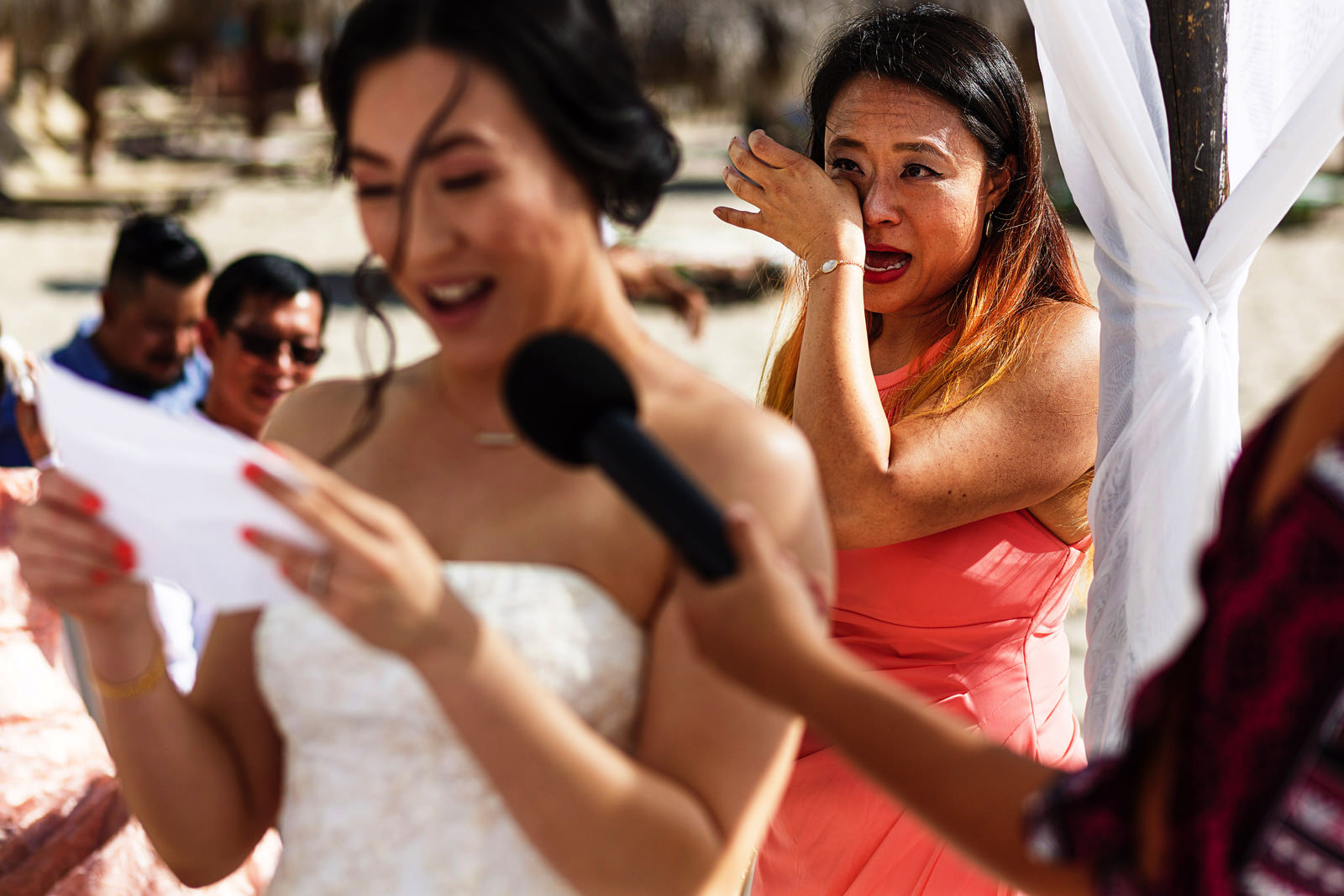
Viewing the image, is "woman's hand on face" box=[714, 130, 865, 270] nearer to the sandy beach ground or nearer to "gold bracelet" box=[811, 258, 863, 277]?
"gold bracelet" box=[811, 258, 863, 277]

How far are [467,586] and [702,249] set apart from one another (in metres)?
11.3

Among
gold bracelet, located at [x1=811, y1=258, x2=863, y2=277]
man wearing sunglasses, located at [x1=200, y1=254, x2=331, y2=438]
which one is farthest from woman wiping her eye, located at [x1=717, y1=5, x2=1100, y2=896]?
man wearing sunglasses, located at [x1=200, y1=254, x2=331, y2=438]

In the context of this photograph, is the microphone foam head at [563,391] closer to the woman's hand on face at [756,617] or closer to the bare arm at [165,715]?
the woman's hand on face at [756,617]

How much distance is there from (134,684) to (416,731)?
33cm

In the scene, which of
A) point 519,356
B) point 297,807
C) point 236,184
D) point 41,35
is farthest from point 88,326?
point 236,184

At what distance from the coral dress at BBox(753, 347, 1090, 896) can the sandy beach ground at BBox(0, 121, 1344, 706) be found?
2.50 m

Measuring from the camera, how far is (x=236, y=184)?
1895cm

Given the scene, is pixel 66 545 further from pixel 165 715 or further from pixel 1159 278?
pixel 1159 278

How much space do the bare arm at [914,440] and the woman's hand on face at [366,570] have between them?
1.08 metres

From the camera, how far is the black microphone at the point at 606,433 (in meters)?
0.95

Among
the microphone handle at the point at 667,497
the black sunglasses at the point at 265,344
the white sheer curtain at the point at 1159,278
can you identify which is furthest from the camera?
the black sunglasses at the point at 265,344

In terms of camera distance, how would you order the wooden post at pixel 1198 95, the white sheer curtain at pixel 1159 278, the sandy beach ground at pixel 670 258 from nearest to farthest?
the white sheer curtain at pixel 1159 278 < the wooden post at pixel 1198 95 < the sandy beach ground at pixel 670 258

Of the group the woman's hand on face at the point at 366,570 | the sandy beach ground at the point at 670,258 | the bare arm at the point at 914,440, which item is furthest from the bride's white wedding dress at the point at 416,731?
the sandy beach ground at the point at 670,258

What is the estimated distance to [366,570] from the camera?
1.05 m
